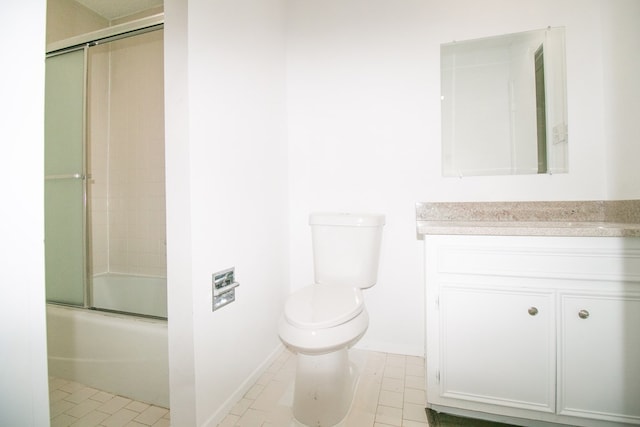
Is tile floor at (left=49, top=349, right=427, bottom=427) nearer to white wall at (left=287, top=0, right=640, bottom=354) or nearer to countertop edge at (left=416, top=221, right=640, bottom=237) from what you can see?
white wall at (left=287, top=0, right=640, bottom=354)

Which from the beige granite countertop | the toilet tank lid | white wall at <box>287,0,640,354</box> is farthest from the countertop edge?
white wall at <box>287,0,640,354</box>

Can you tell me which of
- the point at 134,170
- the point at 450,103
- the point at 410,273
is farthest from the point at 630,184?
the point at 134,170

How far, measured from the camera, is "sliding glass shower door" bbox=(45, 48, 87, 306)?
1.62 metres

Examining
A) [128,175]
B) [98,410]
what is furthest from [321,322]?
[128,175]

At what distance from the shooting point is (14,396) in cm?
35

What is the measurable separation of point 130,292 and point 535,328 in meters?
2.42

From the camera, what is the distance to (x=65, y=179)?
166 cm

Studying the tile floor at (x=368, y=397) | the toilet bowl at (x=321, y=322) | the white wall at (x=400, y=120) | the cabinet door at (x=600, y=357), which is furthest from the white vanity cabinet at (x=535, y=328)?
the white wall at (x=400, y=120)

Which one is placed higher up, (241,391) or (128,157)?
(128,157)

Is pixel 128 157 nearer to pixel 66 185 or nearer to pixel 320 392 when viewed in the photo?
pixel 66 185

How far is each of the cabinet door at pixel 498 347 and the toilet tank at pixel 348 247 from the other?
1.45 feet

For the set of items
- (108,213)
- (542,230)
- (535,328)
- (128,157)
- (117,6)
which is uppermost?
(117,6)

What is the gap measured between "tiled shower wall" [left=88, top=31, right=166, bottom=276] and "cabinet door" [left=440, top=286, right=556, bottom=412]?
195 centimetres

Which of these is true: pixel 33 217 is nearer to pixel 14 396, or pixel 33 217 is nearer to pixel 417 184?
pixel 14 396
